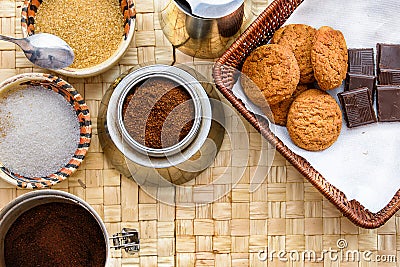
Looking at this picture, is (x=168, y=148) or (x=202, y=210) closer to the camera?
(x=168, y=148)

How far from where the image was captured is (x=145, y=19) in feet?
3.80

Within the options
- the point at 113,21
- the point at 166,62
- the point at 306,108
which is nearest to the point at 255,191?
the point at 306,108

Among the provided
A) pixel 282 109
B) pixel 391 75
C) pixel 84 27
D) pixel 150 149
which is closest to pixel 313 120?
pixel 282 109

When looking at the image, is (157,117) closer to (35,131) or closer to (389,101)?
(35,131)

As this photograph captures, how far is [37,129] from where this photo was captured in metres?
1.12

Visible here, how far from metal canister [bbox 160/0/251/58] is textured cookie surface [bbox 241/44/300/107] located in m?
0.07

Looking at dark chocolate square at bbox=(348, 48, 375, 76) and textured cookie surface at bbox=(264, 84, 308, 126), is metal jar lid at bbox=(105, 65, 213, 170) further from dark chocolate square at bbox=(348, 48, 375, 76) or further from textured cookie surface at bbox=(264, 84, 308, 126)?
dark chocolate square at bbox=(348, 48, 375, 76)

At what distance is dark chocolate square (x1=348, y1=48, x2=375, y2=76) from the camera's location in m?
1.11

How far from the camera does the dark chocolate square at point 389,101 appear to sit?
3.68 ft

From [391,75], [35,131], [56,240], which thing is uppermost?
[391,75]

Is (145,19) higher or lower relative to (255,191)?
higher

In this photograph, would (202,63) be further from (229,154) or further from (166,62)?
(229,154)

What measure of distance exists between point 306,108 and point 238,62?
145 mm

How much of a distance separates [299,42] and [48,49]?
0.44 metres
